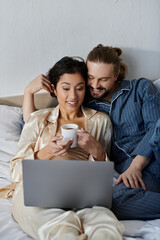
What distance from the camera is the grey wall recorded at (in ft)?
6.20

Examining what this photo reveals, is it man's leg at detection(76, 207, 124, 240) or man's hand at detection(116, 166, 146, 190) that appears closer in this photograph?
man's leg at detection(76, 207, 124, 240)

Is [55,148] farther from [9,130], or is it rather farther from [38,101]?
[38,101]

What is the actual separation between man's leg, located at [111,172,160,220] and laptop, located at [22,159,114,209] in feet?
0.67

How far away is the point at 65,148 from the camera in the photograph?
1.27 m

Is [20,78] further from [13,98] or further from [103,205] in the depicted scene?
[103,205]

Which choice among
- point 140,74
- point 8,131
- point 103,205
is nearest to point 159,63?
point 140,74

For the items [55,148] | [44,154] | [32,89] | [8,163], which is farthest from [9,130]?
[55,148]

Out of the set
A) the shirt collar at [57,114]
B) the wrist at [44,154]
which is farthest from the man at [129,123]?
the wrist at [44,154]

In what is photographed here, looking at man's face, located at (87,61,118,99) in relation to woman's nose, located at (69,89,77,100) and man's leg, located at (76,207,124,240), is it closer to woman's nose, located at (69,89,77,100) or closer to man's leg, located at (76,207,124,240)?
woman's nose, located at (69,89,77,100)

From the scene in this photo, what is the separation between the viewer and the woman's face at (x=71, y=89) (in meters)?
1.54

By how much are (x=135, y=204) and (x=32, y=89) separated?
3.20 feet

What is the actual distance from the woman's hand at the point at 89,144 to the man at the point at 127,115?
168 mm

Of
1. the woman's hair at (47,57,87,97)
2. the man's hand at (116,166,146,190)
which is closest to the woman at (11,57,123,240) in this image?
the woman's hair at (47,57,87,97)

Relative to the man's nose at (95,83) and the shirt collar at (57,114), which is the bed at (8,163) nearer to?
the shirt collar at (57,114)
